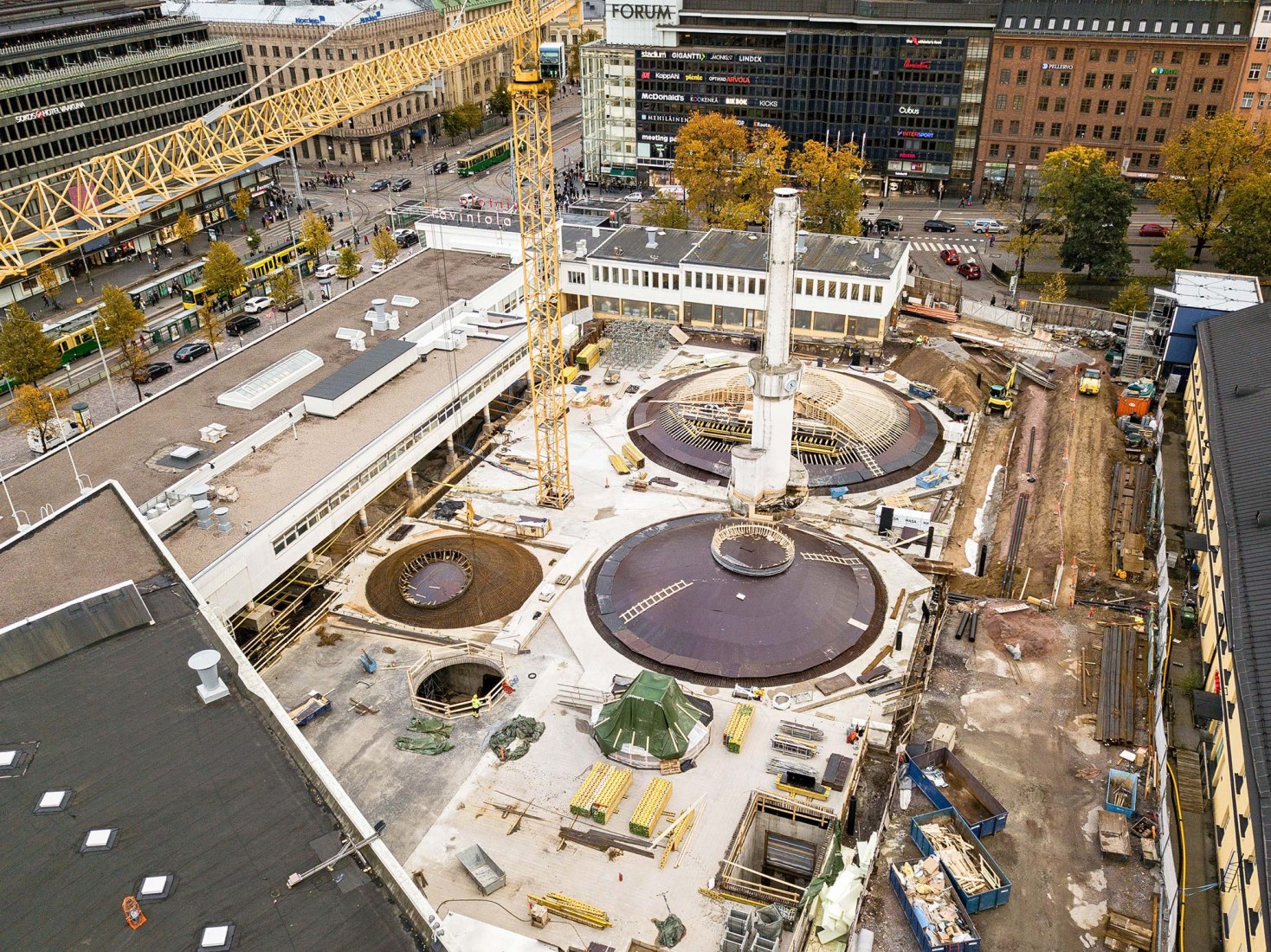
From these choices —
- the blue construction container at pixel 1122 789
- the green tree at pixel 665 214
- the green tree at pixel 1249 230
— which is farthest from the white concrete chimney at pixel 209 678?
the green tree at pixel 1249 230

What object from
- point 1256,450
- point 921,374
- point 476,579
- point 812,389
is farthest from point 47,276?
point 1256,450

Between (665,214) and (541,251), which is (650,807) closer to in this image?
(541,251)

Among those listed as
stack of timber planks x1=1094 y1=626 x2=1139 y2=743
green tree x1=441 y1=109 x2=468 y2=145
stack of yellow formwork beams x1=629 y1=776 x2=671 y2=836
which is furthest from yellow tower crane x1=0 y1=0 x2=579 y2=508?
green tree x1=441 y1=109 x2=468 y2=145

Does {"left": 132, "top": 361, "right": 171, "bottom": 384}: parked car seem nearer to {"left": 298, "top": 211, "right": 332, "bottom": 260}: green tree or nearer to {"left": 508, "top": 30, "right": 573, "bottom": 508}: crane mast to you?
{"left": 298, "top": 211, "right": 332, "bottom": 260}: green tree

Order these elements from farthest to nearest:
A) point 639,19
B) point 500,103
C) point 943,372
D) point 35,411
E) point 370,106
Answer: point 500,103
point 639,19
point 943,372
point 370,106
point 35,411

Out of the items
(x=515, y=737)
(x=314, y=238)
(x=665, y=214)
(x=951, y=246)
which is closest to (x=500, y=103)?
(x=314, y=238)

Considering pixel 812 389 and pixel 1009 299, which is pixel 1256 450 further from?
pixel 1009 299
